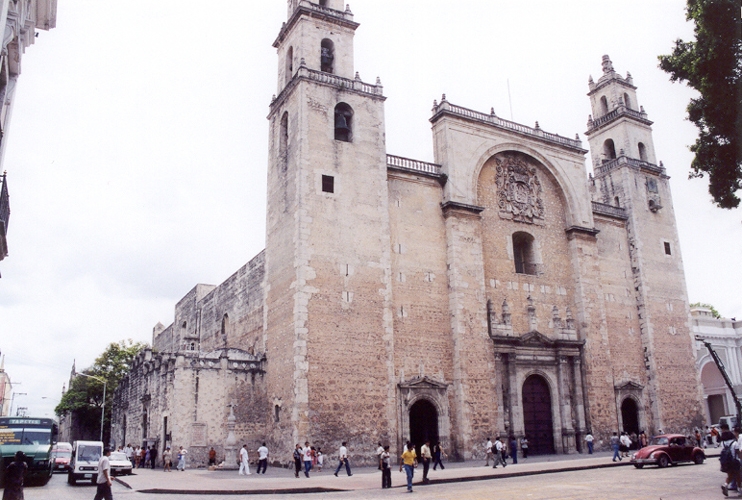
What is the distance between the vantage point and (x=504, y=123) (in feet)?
93.7

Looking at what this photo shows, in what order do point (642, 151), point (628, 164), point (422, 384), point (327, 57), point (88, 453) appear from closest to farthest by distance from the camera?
point (88, 453), point (422, 384), point (327, 57), point (628, 164), point (642, 151)

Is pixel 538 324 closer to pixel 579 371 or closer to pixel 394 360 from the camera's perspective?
pixel 579 371

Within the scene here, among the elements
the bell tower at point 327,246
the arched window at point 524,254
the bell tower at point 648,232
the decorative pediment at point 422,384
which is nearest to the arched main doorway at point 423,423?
the decorative pediment at point 422,384

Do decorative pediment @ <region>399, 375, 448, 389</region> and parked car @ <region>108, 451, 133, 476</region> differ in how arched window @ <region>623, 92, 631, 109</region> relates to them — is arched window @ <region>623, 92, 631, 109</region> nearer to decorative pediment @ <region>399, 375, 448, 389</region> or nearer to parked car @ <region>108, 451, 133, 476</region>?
decorative pediment @ <region>399, 375, 448, 389</region>

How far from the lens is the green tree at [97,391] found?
157 feet

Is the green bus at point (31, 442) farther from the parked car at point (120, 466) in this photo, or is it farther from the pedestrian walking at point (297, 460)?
the pedestrian walking at point (297, 460)

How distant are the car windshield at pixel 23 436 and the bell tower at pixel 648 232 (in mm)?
25201

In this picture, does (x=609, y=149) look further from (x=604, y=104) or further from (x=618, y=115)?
(x=604, y=104)

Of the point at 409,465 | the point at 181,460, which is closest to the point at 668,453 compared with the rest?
the point at 409,465

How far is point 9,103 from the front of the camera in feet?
36.2

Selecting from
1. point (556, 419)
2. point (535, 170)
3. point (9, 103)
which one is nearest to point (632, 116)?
point (535, 170)

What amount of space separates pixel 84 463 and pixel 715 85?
1985 centimetres

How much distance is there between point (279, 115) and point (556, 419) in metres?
17.5

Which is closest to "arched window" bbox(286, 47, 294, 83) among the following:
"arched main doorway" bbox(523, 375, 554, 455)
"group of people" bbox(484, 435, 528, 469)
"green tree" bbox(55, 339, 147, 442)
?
"arched main doorway" bbox(523, 375, 554, 455)
